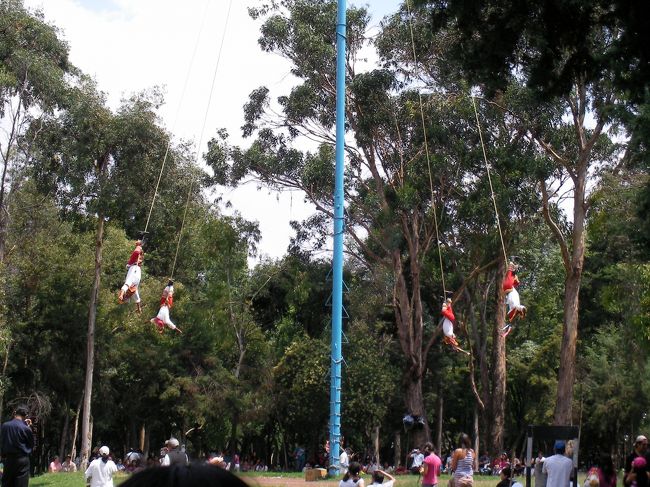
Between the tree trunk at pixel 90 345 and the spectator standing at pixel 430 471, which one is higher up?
the tree trunk at pixel 90 345

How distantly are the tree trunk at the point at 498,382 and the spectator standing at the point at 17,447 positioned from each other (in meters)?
24.7

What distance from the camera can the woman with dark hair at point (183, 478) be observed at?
1.53m

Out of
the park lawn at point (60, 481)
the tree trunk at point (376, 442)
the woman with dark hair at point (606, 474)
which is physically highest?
the tree trunk at point (376, 442)

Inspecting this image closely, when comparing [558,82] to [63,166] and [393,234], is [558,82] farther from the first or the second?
[63,166]

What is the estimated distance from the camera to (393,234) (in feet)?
106

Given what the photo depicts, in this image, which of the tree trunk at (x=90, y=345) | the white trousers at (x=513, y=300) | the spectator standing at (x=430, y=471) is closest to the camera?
the spectator standing at (x=430, y=471)

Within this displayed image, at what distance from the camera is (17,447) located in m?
10.3

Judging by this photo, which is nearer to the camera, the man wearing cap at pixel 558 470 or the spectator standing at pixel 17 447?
the spectator standing at pixel 17 447

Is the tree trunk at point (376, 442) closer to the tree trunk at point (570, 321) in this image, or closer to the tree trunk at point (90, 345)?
the tree trunk at point (90, 345)

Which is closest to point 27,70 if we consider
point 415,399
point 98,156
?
point 98,156

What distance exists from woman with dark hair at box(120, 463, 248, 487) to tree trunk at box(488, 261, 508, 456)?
32442 millimetres

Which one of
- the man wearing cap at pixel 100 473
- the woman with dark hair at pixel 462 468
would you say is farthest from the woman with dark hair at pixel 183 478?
the woman with dark hair at pixel 462 468

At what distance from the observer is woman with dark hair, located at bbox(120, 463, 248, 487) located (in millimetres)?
1528

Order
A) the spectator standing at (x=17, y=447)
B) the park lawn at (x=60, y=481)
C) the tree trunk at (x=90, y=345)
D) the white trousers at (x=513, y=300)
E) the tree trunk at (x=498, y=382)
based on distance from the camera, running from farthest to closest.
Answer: the tree trunk at (x=498, y=382), the tree trunk at (x=90, y=345), the park lawn at (x=60, y=481), the white trousers at (x=513, y=300), the spectator standing at (x=17, y=447)
